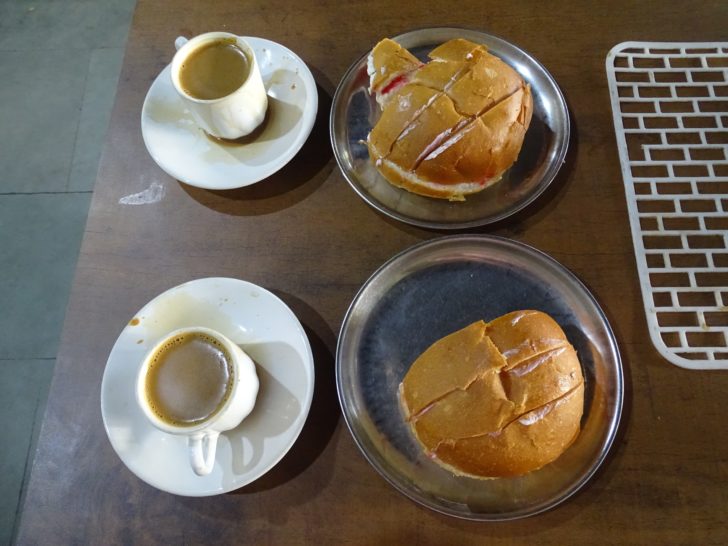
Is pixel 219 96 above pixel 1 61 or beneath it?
above

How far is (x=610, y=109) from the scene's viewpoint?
1.14 m

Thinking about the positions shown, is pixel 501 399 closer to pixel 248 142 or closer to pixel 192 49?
pixel 248 142

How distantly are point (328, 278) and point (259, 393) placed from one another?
0.26 meters

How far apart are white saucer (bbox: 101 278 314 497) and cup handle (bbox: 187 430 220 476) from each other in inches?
2.4

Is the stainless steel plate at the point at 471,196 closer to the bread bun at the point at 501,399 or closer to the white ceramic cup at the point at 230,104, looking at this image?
the white ceramic cup at the point at 230,104

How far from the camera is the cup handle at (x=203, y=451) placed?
80 cm

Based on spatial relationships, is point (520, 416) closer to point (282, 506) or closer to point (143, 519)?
Answer: point (282, 506)

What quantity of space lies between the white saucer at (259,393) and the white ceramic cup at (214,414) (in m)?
0.04

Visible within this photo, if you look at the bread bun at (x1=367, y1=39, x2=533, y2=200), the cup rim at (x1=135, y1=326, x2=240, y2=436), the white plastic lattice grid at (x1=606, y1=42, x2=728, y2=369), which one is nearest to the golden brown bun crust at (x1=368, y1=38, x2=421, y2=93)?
the bread bun at (x1=367, y1=39, x2=533, y2=200)

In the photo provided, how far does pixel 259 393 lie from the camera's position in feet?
3.07

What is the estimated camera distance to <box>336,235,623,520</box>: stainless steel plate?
0.87 meters

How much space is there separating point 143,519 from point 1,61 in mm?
2429

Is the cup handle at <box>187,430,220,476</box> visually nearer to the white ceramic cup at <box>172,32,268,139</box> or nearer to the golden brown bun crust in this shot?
the white ceramic cup at <box>172,32,268,139</box>

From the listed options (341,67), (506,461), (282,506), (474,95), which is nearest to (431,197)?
(474,95)
